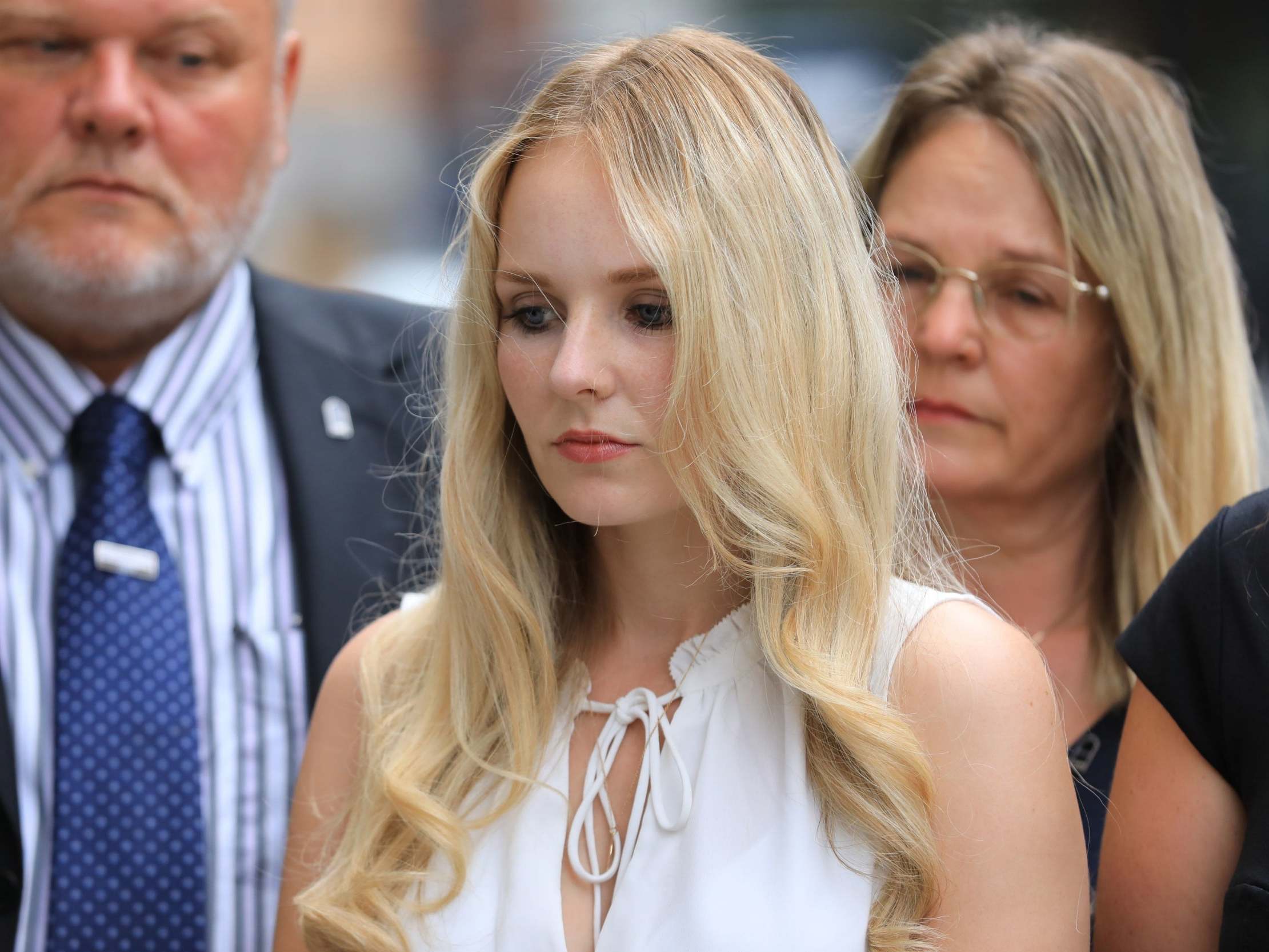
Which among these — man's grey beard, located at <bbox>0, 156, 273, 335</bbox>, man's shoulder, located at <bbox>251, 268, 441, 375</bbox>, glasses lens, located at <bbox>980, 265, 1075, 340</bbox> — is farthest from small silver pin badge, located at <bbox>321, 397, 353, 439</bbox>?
glasses lens, located at <bbox>980, 265, 1075, 340</bbox>

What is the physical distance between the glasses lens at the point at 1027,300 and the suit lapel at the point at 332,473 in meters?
0.96

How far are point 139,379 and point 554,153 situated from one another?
0.88 metres

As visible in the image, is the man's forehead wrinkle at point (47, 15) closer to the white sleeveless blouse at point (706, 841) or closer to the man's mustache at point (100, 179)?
the man's mustache at point (100, 179)

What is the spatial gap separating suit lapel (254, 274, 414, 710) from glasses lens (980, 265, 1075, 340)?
37.6 inches

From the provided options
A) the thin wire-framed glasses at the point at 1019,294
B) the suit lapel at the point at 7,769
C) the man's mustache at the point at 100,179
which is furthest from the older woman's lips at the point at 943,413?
the suit lapel at the point at 7,769

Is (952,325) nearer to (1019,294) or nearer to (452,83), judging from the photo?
(1019,294)

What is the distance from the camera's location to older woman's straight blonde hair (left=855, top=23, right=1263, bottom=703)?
2.10m

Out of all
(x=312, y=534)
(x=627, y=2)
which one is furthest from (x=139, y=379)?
(x=627, y=2)

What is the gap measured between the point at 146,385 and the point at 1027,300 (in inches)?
52.6

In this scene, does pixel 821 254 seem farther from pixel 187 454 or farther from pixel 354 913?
pixel 187 454

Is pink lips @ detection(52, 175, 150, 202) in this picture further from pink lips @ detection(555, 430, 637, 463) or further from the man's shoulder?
pink lips @ detection(555, 430, 637, 463)

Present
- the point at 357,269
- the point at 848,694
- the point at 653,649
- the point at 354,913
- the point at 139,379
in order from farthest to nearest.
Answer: the point at 357,269, the point at 139,379, the point at 653,649, the point at 354,913, the point at 848,694

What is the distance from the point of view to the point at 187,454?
2.17 m

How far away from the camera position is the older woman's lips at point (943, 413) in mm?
2105
